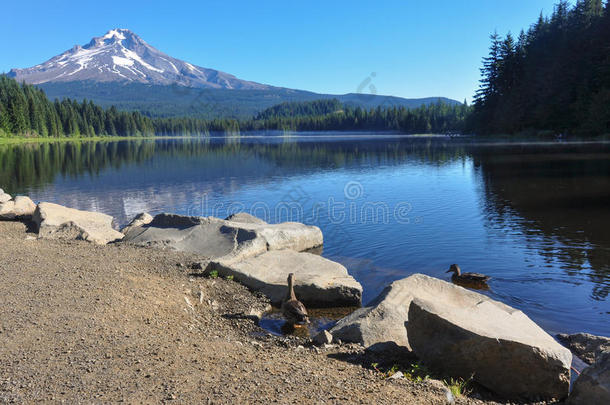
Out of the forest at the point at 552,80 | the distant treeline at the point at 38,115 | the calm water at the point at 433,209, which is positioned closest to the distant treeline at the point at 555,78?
the forest at the point at 552,80

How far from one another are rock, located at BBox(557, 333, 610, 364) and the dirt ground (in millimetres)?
3890

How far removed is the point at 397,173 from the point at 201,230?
33.1 m

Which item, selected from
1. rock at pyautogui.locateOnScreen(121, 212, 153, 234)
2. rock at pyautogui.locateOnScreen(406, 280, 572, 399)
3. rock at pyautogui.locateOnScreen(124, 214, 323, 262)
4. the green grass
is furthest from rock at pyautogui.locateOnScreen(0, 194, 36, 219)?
rock at pyautogui.locateOnScreen(406, 280, 572, 399)

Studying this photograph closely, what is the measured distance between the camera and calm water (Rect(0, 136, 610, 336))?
46.2 feet

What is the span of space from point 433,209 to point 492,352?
20.0 m

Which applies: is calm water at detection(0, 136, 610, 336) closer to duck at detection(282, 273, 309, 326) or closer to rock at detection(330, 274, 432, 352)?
rock at detection(330, 274, 432, 352)

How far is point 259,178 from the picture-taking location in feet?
146

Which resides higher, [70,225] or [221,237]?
[70,225]

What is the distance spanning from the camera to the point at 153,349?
776 cm

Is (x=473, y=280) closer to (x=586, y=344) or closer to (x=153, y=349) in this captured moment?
(x=586, y=344)

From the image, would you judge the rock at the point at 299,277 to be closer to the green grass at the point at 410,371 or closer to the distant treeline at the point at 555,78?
the green grass at the point at 410,371

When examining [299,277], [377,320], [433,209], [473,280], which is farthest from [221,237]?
[433,209]

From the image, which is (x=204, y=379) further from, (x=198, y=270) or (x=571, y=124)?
(x=571, y=124)

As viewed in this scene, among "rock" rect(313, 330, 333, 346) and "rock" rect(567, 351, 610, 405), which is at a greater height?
"rock" rect(567, 351, 610, 405)
